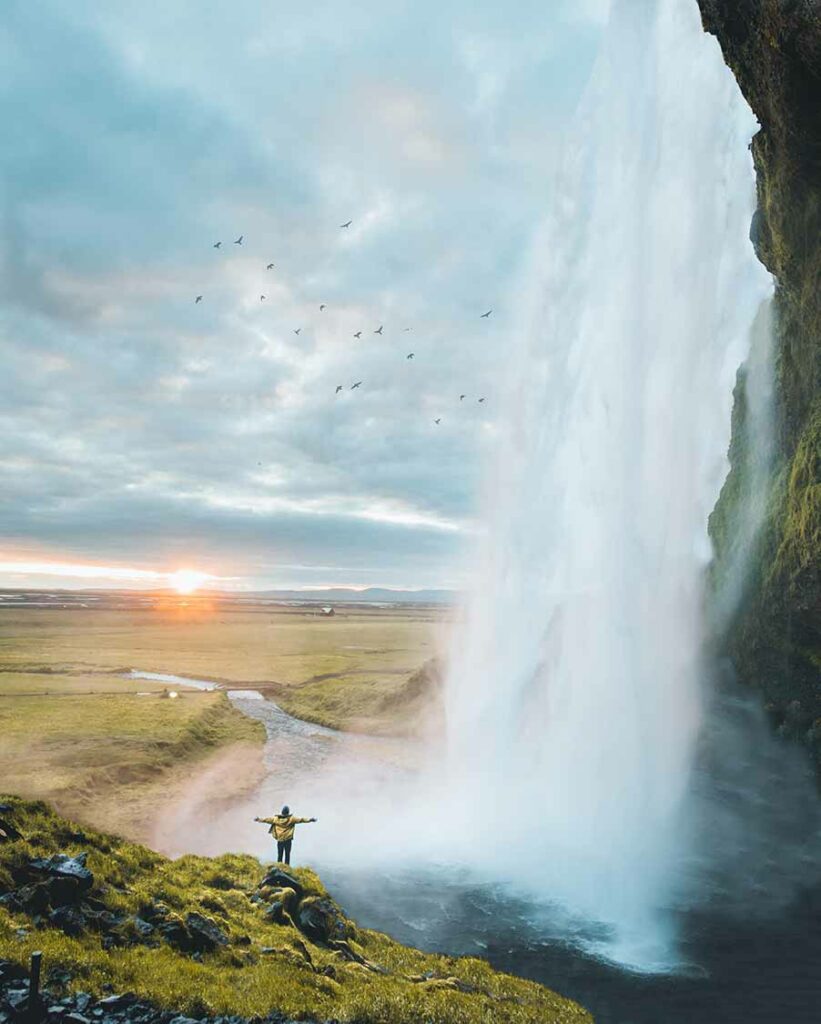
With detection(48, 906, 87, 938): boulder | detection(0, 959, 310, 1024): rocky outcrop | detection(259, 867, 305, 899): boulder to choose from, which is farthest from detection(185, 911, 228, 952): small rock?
detection(259, 867, 305, 899): boulder

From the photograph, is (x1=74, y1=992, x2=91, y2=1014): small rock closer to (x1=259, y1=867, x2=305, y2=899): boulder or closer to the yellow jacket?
(x1=259, y1=867, x2=305, y2=899): boulder

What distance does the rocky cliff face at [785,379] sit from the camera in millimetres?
25750

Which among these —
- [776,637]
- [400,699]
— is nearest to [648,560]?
[776,637]

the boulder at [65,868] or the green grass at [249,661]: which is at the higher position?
the boulder at [65,868]

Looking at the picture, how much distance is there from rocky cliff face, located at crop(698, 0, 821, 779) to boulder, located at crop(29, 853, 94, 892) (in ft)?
119

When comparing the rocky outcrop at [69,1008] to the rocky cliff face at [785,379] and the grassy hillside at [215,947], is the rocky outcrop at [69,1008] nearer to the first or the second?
the grassy hillside at [215,947]

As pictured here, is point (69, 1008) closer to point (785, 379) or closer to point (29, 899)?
point (29, 899)

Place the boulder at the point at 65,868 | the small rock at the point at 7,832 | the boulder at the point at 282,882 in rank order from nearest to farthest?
the boulder at the point at 65,868 → the small rock at the point at 7,832 → the boulder at the point at 282,882

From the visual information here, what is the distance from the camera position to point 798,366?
4350cm

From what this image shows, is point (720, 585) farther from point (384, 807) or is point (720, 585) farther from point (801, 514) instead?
point (384, 807)

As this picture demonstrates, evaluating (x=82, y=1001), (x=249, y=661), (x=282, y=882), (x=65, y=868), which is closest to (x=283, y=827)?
(x=282, y=882)

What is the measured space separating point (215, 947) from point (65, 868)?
482 cm

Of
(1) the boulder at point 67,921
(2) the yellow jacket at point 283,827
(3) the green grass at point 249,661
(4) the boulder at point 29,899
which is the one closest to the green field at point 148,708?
(3) the green grass at point 249,661

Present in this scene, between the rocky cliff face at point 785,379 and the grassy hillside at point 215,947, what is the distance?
30.8m
